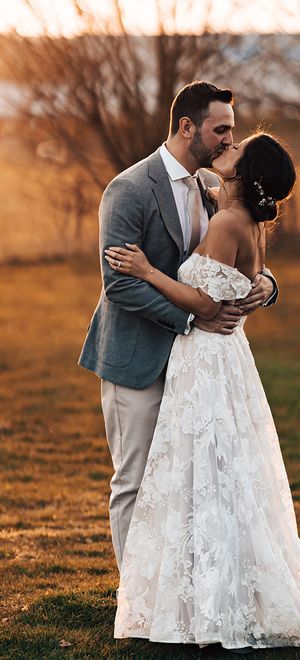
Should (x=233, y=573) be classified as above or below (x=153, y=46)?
below

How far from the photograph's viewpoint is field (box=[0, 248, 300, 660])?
14.7 ft

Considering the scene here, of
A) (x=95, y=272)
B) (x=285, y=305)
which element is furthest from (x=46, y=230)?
(x=285, y=305)

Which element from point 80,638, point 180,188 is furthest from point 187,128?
point 80,638

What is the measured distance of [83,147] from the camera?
9578 millimetres

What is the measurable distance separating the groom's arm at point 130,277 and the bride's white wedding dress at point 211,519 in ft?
0.43

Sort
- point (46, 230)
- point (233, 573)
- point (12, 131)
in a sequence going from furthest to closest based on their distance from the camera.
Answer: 1. point (46, 230)
2. point (12, 131)
3. point (233, 573)

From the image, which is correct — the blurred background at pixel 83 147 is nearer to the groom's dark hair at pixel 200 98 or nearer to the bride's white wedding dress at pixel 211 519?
the bride's white wedding dress at pixel 211 519

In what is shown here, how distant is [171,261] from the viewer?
4.26m

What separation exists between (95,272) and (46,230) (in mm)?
1391

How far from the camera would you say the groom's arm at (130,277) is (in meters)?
4.09

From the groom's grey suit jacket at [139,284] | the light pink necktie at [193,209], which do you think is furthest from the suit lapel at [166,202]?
the light pink necktie at [193,209]

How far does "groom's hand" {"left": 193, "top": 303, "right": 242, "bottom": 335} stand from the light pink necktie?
322 millimetres

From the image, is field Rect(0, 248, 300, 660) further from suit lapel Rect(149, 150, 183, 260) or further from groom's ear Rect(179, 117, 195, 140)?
groom's ear Rect(179, 117, 195, 140)

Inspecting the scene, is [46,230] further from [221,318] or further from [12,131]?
[221,318]
